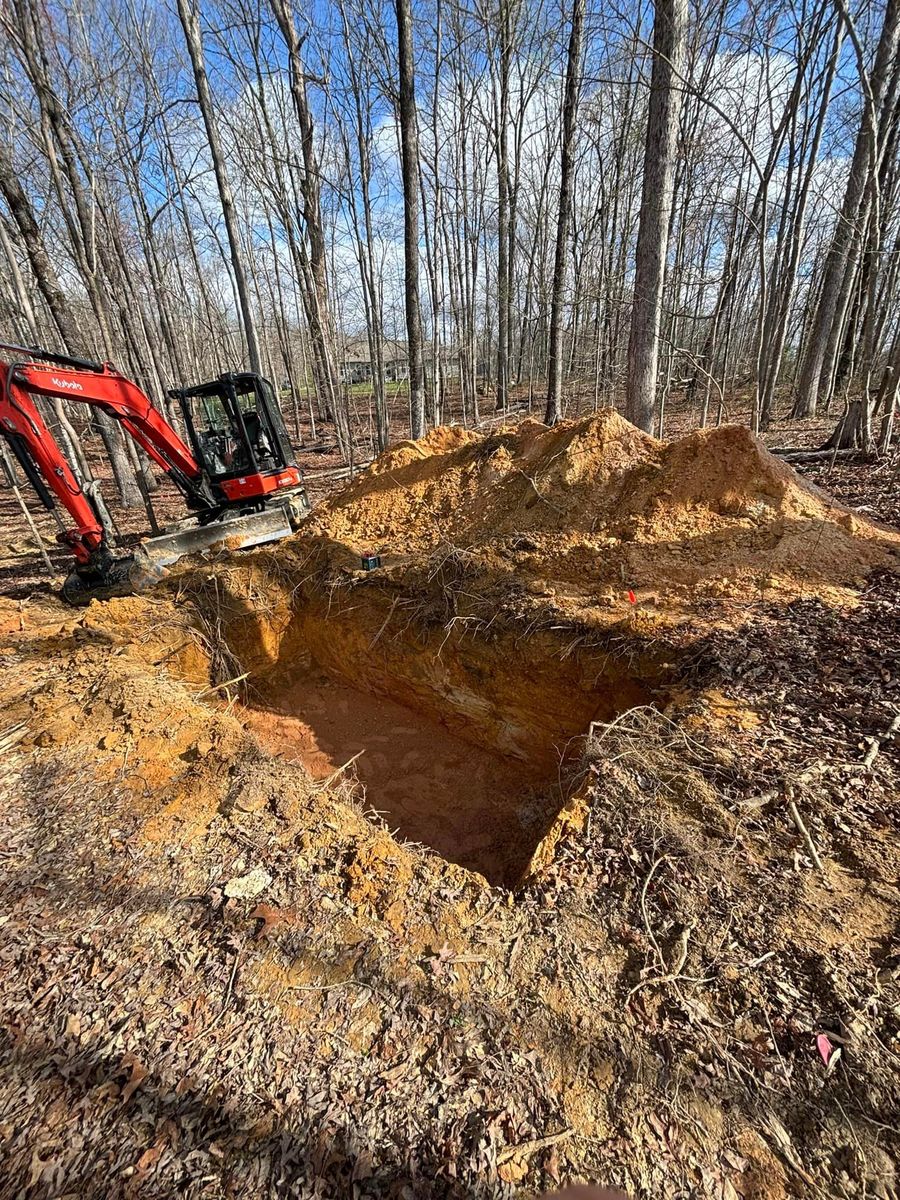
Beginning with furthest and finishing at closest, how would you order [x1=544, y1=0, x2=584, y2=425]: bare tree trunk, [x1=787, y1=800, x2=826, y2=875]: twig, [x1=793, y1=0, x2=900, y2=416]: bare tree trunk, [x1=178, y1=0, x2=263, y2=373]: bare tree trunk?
1. [x1=793, y1=0, x2=900, y2=416]: bare tree trunk
2. [x1=178, y1=0, x2=263, y2=373]: bare tree trunk
3. [x1=544, y1=0, x2=584, y2=425]: bare tree trunk
4. [x1=787, y1=800, x2=826, y2=875]: twig

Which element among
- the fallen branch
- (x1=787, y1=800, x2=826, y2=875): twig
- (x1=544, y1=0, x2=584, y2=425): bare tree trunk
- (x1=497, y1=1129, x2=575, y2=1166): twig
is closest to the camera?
(x1=497, y1=1129, x2=575, y2=1166): twig

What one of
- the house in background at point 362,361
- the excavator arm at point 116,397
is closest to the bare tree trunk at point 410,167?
the house in background at point 362,361

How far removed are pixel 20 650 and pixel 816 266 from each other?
77.8 feet

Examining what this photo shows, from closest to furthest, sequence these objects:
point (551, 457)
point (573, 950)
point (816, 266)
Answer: point (573, 950) < point (551, 457) < point (816, 266)

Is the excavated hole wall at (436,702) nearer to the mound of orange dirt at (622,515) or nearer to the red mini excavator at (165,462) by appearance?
the mound of orange dirt at (622,515)

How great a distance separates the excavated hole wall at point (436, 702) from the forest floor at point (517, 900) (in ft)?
0.17

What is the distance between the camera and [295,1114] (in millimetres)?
1712

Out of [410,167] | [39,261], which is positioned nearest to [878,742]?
[410,167]

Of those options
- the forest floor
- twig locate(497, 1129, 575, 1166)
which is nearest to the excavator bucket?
the forest floor

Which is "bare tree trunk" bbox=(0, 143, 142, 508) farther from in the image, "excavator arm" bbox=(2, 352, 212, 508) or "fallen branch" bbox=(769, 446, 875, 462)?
"fallen branch" bbox=(769, 446, 875, 462)

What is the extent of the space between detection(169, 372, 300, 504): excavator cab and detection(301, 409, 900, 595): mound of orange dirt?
1837mm

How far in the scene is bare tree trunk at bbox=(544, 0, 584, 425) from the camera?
8906 millimetres

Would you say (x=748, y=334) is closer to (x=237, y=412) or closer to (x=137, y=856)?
(x=237, y=412)

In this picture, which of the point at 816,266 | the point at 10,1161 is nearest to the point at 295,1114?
the point at 10,1161
